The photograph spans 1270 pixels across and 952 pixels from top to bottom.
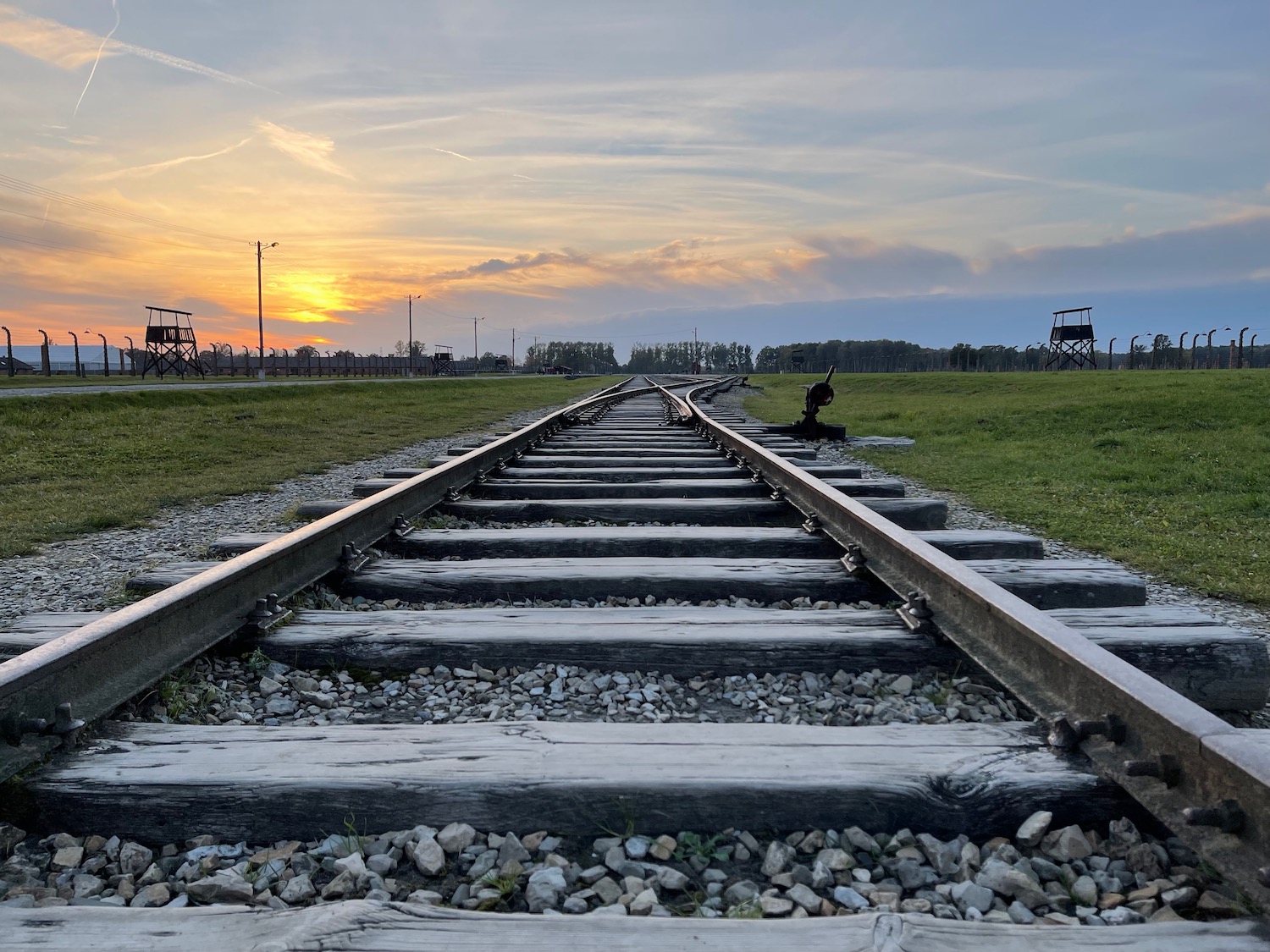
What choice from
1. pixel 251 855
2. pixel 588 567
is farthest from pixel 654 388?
pixel 251 855

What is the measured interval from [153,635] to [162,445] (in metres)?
7.96

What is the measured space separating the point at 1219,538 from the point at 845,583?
3.11 meters

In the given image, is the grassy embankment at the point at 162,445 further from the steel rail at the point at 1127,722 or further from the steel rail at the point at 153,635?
the steel rail at the point at 1127,722

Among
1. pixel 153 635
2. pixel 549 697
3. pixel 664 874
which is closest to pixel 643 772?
pixel 664 874

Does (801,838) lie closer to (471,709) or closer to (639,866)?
(639,866)

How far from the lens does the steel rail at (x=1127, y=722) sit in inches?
48.5

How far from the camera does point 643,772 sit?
152 centimetres

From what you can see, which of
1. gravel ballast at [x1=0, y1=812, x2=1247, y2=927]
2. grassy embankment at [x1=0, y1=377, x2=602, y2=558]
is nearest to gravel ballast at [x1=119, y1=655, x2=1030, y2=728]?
gravel ballast at [x1=0, y1=812, x2=1247, y2=927]

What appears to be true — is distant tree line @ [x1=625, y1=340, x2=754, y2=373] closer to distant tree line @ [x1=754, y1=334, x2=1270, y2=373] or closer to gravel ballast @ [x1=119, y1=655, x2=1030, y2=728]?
distant tree line @ [x1=754, y1=334, x2=1270, y2=373]

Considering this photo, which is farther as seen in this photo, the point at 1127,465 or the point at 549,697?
the point at 1127,465

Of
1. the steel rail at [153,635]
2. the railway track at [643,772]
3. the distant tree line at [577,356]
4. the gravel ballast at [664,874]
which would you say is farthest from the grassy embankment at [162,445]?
the distant tree line at [577,356]

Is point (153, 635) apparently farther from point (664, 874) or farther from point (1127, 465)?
point (1127, 465)

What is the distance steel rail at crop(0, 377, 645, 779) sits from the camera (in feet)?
5.24

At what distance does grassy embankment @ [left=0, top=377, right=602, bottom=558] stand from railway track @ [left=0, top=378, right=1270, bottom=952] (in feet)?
10.2
